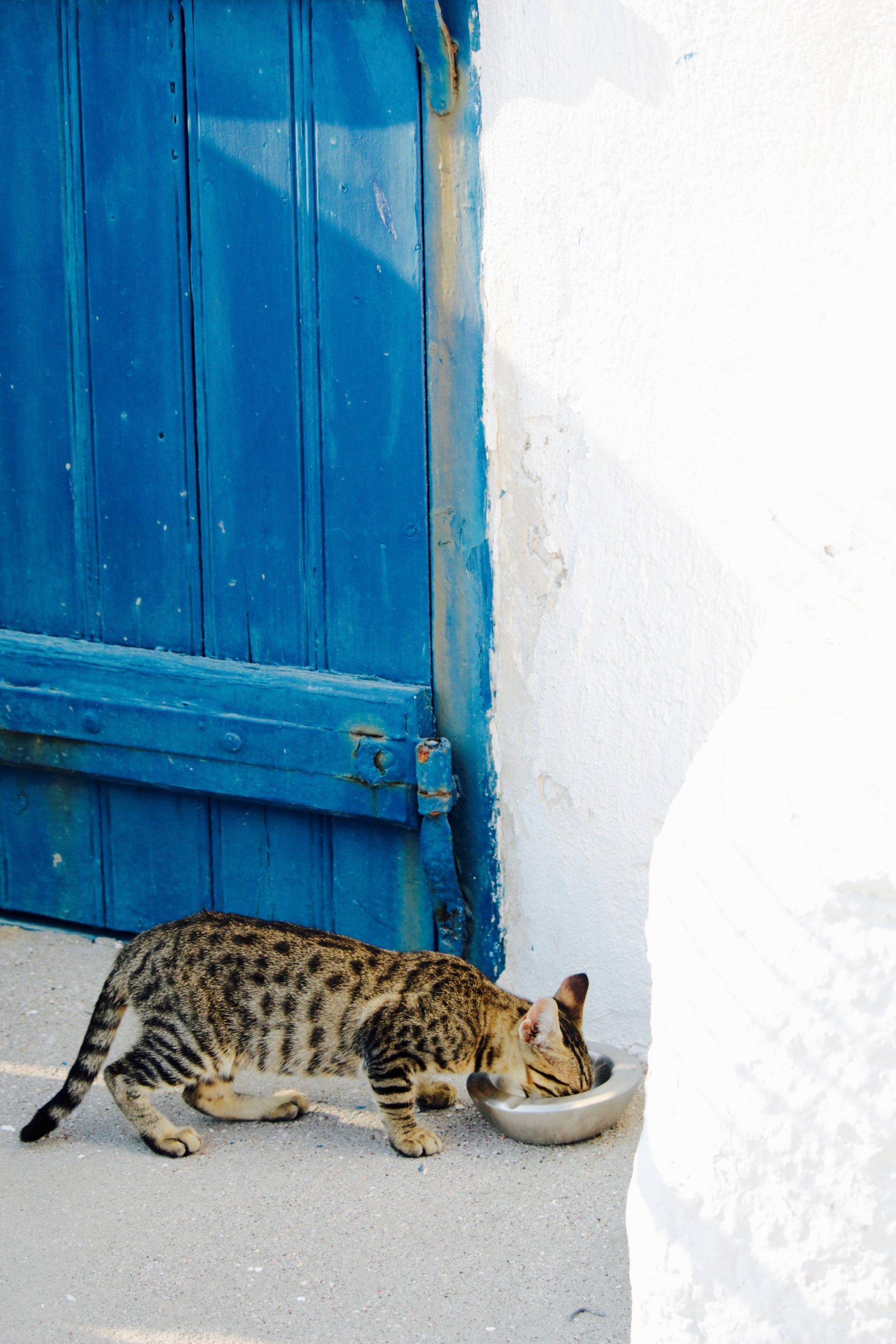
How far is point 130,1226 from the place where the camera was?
279cm

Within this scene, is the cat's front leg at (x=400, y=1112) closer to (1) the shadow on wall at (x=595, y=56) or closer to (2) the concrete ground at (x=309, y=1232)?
(2) the concrete ground at (x=309, y=1232)

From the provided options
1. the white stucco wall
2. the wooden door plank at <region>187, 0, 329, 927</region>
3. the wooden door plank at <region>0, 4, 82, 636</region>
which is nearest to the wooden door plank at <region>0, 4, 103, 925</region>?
the wooden door plank at <region>0, 4, 82, 636</region>

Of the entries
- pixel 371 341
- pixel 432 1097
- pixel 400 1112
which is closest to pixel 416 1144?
→ pixel 400 1112

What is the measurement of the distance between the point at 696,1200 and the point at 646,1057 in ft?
4.87

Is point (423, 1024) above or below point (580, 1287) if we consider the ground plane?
above

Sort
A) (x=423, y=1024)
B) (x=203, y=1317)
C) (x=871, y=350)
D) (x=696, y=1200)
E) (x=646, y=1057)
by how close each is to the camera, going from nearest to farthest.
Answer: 1. (x=696, y=1200)
2. (x=203, y=1317)
3. (x=871, y=350)
4. (x=423, y=1024)
5. (x=646, y=1057)

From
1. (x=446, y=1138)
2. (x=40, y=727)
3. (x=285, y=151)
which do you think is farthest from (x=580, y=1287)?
(x=285, y=151)

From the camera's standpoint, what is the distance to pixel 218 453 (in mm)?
3646

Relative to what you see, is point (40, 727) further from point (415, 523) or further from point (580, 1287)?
point (580, 1287)

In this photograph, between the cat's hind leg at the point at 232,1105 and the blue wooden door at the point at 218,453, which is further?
the blue wooden door at the point at 218,453

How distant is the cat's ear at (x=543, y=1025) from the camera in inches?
115

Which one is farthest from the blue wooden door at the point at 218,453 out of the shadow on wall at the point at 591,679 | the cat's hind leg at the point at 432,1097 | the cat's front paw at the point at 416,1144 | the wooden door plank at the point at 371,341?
the cat's front paw at the point at 416,1144

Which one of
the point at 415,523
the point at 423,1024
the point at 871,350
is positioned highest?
the point at 871,350

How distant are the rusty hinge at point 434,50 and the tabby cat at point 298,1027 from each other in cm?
189
